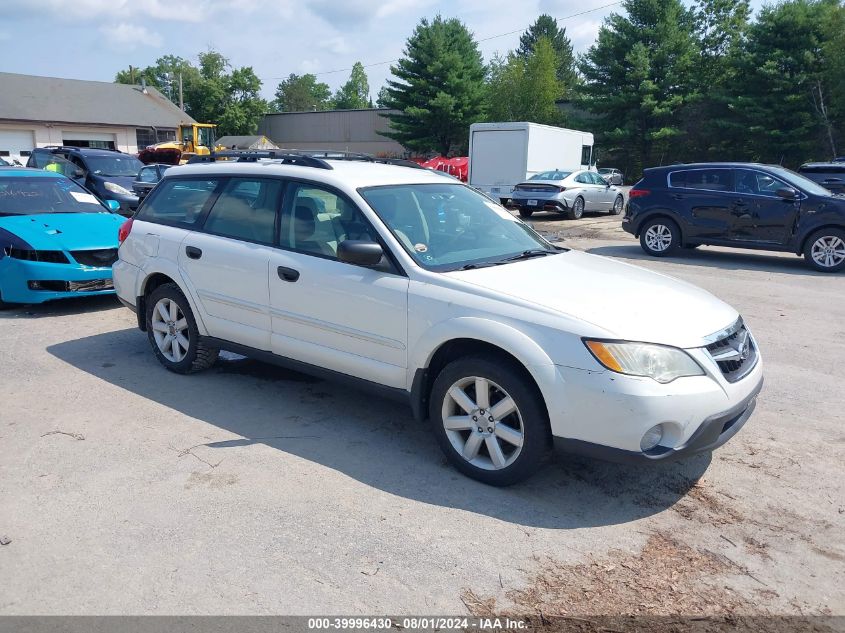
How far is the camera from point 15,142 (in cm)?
4647

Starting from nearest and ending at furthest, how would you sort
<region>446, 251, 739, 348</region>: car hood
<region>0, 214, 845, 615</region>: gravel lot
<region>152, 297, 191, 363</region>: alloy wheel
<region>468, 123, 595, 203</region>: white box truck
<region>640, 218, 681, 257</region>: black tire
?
<region>0, 214, 845, 615</region>: gravel lot < <region>446, 251, 739, 348</region>: car hood < <region>152, 297, 191, 363</region>: alloy wheel < <region>640, 218, 681, 257</region>: black tire < <region>468, 123, 595, 203</region>: white box truck

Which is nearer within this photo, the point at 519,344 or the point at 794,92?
the point at 519,344

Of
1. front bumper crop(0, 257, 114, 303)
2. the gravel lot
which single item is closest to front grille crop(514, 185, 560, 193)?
front bumper crop(0, 257, 114, 303)

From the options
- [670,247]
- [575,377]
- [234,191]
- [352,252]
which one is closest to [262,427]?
[352,252]

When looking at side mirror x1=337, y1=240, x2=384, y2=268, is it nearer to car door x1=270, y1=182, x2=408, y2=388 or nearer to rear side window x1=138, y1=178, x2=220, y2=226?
car door x1=270, y1=182, x2=408, y2=388

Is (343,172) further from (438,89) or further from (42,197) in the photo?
(438,89)

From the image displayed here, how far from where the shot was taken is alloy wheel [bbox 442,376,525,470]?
12.7 ft

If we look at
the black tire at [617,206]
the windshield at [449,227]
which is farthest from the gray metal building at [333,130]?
the windshield at [449,227]

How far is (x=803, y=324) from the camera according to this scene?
8055 millimetres

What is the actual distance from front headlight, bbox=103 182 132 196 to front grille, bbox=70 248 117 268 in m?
9.15

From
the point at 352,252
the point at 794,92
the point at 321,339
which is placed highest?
the point at 794,92

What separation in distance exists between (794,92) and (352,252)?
4105cm

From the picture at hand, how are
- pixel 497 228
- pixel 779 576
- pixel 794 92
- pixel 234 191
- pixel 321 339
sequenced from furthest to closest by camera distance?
1. pixel 794 92
2. pixel 234 191
3. pixel 497 228
4. pixel 321 339
5. pixel 779 576

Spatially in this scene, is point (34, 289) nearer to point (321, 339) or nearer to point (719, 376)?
point (321, 339)
